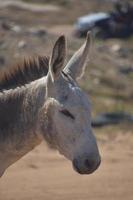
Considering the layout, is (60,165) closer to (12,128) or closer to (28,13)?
(12,128)

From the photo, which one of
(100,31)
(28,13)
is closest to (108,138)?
(100,31)

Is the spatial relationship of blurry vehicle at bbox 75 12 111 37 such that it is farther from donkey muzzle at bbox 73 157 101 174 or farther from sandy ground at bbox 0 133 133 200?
donkey muzzle at bbox 73 157 101 174

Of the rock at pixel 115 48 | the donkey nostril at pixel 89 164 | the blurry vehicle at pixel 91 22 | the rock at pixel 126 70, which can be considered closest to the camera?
the donkey nostril at pixel 89 164

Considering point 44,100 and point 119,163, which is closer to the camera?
point 44,100

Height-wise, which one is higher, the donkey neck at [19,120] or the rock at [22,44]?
the donkey neck at [19,120]

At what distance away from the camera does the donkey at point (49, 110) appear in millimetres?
6871

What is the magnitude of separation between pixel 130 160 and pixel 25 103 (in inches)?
318

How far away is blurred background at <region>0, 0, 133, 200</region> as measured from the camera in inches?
504

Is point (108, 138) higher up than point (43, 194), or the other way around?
point (43, 194)

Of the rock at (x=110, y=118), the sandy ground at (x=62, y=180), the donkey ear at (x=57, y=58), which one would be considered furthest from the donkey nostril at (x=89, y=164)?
the rock at (x=110, y=118)

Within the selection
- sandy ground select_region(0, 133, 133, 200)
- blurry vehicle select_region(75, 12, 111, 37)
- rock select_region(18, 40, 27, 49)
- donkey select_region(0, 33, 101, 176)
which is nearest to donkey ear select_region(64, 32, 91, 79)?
donkey select_region(0, 33, 101, 176)

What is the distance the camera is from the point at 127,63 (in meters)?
29.5

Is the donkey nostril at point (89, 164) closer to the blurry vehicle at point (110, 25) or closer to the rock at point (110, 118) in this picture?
the rock at point (110, 118)

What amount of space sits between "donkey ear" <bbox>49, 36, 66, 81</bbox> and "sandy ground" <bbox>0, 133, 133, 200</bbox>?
16.5 ft
